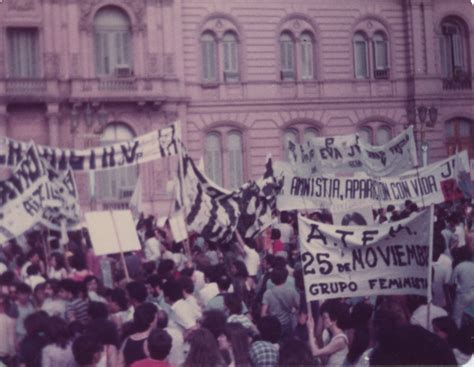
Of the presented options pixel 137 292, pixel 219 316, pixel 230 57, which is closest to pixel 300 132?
pixel 230 57

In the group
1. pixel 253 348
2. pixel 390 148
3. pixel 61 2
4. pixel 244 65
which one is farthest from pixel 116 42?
pixel 253 348

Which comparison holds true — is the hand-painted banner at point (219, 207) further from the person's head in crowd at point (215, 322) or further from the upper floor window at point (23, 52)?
the upper floor window at point (23, 52)

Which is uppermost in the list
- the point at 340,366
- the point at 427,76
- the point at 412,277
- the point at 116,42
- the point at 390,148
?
the point at 116,42

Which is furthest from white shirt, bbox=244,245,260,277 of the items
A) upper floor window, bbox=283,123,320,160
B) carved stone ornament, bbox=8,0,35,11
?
carved stone ornament, bbox=8,0,35,11

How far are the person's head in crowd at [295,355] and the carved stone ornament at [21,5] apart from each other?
69.8 feet

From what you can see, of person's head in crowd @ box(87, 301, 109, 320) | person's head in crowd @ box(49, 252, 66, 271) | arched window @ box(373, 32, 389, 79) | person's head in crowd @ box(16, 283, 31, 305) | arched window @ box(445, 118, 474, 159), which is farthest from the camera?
arched window @ box(373, 32, 389, 79)

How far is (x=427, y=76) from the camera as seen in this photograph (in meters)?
22.2

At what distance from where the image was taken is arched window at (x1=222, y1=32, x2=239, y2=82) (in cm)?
2484

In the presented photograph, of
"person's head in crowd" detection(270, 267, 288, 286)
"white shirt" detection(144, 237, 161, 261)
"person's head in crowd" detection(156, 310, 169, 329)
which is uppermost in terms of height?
"white shirt" detection(144, 237, 161, 261)

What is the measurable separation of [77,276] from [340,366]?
4276 millimetres

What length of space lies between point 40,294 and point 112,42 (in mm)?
17606

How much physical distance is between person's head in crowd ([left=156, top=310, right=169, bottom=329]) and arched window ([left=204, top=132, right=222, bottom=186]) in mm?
16394

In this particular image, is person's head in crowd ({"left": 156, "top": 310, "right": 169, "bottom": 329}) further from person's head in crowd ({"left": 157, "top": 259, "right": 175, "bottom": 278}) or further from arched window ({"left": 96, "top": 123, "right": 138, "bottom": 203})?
arched window ({"left": 96, "top": 123, "right": 138, "bottom": 203})

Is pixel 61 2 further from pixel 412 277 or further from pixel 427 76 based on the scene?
pixel 412 277
